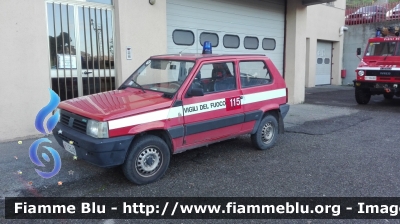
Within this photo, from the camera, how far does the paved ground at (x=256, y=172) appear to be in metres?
4.00

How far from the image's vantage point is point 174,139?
435 centimetres

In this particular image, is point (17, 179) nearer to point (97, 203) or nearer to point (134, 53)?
point (97, 203)

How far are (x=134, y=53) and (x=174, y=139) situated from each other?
11.5ft

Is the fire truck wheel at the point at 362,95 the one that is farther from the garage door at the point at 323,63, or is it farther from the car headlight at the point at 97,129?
the car headlight at the point at 97,129

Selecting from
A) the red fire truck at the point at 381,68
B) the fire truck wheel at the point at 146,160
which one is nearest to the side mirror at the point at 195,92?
the fire truck wheel at the point at 146,160

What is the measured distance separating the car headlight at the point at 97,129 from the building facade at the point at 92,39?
309 centimetres

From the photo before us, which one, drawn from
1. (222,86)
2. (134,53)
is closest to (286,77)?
(134,53)

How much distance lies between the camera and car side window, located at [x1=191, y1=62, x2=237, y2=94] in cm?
470

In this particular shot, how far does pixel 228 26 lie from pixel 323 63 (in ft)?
34.8

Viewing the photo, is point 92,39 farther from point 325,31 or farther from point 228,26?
point 325,31

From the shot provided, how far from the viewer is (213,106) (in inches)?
187

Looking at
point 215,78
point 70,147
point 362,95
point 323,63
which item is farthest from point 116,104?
point 323,63

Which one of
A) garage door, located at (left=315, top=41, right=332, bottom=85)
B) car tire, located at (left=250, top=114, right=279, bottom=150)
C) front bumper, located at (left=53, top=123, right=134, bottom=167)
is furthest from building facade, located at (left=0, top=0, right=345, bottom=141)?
garage door, located at (left=315, top=41, right=332, bottom=85)

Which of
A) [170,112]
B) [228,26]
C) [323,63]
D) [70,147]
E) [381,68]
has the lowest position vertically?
[70,147]
